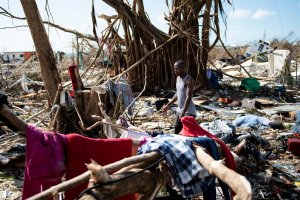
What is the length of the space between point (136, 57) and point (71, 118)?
6.94 meters

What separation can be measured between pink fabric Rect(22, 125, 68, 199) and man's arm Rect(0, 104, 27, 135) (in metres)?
0.03

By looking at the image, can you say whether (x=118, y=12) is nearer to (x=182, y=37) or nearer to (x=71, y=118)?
(x=182, y=37)

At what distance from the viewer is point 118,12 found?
12.1 m

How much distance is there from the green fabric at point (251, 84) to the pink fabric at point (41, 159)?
11746mm

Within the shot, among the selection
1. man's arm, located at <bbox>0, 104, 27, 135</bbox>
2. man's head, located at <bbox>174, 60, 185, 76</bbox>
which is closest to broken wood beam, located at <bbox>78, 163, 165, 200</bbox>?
man's arm, located at <bbox>0, 104, 27, 135</bbox>

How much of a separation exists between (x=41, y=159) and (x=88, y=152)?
31 centimetres

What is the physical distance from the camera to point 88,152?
238 cm

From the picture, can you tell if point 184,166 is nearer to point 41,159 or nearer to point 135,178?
point 135,178

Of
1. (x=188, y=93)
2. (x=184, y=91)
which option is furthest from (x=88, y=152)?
(x=184, y=91)

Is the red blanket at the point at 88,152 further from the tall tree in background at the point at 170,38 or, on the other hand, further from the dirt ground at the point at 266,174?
the tall tree in background at the point at 170,38

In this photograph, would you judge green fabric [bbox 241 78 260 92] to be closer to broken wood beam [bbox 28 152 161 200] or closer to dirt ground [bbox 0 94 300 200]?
dirt ground [bbox 0 94 300 200]

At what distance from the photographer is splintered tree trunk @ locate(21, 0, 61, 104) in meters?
5.62

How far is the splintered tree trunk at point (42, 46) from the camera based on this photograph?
562 cm

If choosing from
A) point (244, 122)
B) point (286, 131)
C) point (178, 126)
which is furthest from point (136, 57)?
point (178, 126)
